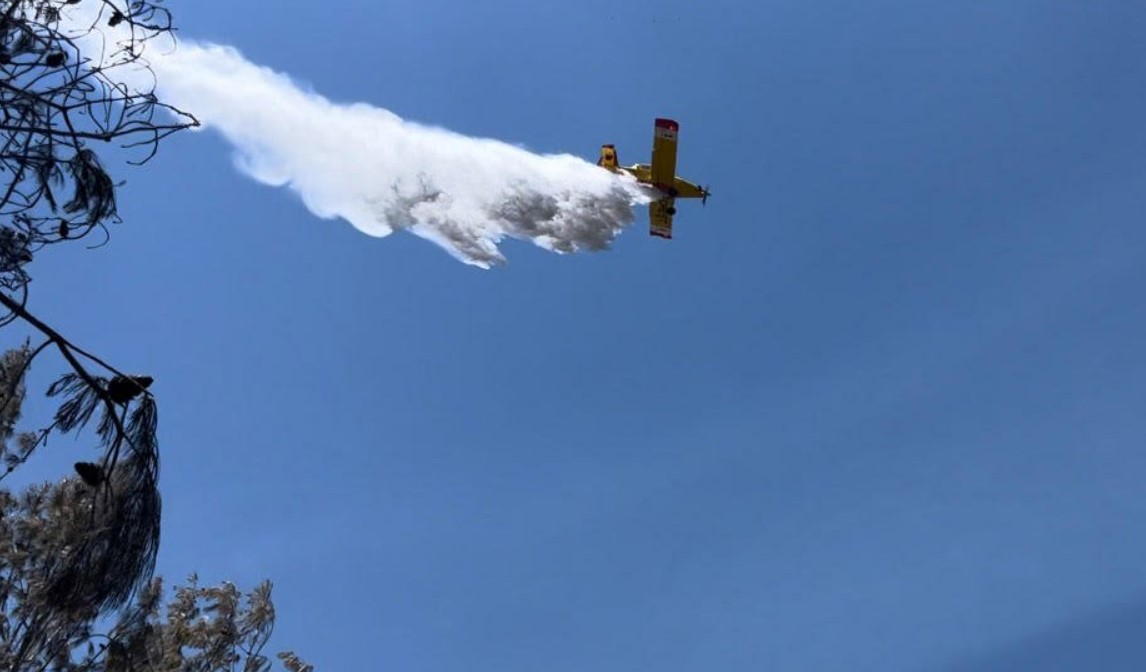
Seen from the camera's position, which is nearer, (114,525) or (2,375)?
(114,525)

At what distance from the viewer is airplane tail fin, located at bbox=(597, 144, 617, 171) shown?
3412cm

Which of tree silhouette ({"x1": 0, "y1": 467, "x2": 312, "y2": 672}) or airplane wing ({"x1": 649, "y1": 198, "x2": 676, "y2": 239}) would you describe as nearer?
tree silhouette ({"x1": 0, "y1": 467, "x2": 312, "y2": 672})

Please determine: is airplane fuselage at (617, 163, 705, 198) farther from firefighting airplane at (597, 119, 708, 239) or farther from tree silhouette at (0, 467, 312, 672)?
tree silhouette at (0, 467, 312, 672)

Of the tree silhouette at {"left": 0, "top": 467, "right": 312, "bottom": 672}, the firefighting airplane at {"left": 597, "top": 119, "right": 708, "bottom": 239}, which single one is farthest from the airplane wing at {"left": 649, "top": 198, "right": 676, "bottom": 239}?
the tree silhouette at {"left": 0, "top": 467, "right": 312, "bottom": 672}

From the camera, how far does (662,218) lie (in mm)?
33469

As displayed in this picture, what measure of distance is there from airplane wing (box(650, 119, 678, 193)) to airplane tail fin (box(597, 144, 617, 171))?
1485mm

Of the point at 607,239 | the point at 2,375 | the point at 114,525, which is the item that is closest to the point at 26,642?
the point at 2,375

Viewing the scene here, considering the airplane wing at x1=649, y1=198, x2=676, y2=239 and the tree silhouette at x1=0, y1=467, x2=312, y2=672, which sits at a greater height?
the airplane wing at x1=649, y1=198, x2=676, y2=239

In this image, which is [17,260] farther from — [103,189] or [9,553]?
[9,553]

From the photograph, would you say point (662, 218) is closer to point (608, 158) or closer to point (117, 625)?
point (608, 158)

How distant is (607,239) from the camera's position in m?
32.5

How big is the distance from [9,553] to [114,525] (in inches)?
491

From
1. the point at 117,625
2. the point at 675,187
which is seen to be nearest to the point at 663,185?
the point at 675,187

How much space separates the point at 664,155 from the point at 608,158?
2.18 metres
